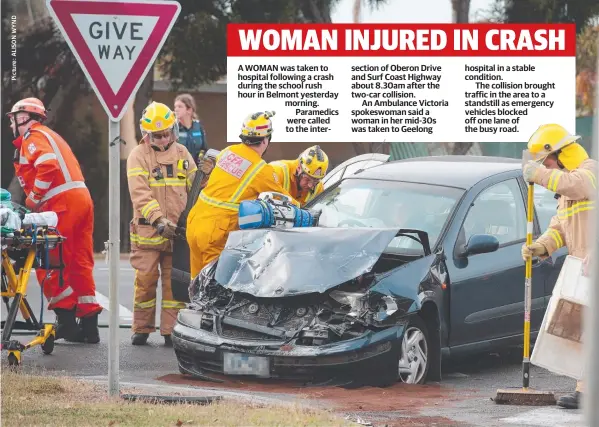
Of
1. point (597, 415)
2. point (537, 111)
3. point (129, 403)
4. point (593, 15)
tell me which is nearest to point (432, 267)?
point (129, 403)

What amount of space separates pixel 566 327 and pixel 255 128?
291 cm

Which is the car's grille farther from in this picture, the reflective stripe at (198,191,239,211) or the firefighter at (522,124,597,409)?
the firefighter at (522,124,597,409)

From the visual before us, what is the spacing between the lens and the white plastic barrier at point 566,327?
8.42 meters

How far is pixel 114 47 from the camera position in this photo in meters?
7.89

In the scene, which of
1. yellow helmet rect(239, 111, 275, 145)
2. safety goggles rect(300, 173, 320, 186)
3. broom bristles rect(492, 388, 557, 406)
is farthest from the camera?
safety goggles rect(300, 173, 320, 186)

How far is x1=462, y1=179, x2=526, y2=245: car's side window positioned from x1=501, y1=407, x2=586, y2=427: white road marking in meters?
2.09

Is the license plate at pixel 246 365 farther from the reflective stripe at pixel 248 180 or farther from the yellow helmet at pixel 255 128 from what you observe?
the yellow helmet at pixel 255 128

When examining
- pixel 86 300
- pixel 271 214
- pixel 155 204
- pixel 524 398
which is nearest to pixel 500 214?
pixel 271 214

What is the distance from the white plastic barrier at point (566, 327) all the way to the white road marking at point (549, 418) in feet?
1.32

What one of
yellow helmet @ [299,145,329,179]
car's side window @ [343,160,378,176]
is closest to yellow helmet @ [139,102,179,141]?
yellow helmet @ [299,145,329,179]

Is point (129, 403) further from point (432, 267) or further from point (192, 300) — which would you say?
point (432, 267)

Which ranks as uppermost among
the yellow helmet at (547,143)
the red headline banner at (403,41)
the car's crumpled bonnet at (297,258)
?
the red headline banner at (403,41)

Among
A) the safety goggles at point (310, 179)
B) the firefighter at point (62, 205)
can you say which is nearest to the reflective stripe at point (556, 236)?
the safety goggles at point (310, 179)

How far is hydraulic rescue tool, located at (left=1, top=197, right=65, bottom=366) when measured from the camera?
991 cm
